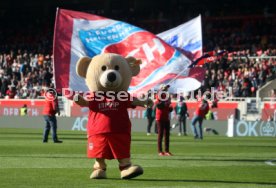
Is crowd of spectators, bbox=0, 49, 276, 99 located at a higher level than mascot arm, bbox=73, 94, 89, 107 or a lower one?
higher

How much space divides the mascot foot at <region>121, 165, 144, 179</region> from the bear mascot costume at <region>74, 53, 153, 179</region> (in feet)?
0.08

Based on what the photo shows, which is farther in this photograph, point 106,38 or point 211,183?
point 106,38

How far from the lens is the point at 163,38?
35375 mm

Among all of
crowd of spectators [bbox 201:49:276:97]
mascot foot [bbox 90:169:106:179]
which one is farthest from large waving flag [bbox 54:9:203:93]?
mascot foot [bbox 90:169:106:179]

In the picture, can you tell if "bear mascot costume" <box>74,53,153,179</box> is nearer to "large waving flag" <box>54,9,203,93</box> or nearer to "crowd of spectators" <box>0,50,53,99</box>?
"large waving flag" <box>54,9,203,93</box>

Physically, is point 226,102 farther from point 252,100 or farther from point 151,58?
point 151,58

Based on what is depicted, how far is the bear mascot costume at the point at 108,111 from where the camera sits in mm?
15047

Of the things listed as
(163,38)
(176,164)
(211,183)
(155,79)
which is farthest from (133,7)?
(211,183)

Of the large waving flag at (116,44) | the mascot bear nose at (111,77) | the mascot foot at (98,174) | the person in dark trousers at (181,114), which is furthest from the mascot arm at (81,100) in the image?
the person in dark trousers at (181,114)

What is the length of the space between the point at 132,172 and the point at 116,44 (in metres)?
18.1

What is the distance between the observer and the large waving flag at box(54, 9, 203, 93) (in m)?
31.6

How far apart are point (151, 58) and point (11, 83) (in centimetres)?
2139

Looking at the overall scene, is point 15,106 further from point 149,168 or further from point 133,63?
point 133,63

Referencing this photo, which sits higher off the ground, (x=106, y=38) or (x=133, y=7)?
(x=133, y=7)
